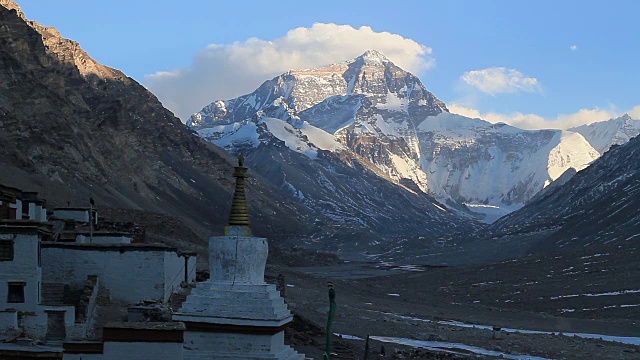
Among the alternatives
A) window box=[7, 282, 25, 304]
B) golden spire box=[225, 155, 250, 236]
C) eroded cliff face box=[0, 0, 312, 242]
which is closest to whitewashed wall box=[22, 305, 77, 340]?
window box=[7, 282, 25, 304]

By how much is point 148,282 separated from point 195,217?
321 ft

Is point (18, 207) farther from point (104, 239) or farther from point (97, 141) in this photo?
point (97, 141)

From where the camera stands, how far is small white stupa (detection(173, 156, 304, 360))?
12.4m

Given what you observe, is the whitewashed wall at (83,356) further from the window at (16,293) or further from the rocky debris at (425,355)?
the rocky debris at (425,355)

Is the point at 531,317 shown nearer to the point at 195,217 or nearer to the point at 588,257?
the point at 588,257

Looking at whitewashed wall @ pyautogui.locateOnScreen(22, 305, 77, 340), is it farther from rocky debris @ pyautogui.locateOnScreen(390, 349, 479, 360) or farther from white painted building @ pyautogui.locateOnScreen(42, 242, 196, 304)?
rocky debris @ pyautogui.locateOnScreen(390, 349, 479, 360)

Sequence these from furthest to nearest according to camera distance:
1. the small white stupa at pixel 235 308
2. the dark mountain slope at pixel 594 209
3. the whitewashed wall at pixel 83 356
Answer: the dark mountain slope at pixel 594 209
the whitewashed wall at pixel 83 356
the small white stupa at pixel 235 308

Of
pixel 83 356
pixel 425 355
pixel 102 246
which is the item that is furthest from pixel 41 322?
pixel 425 355

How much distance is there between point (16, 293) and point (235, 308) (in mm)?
9821

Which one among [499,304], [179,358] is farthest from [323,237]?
[179,358]

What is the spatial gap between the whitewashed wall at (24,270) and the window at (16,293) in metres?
0.07

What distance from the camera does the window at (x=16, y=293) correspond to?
800 inches

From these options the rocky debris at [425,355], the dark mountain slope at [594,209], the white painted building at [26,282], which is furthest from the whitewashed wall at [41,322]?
the dark mountain slope at [594,209]

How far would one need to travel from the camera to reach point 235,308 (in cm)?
1238
